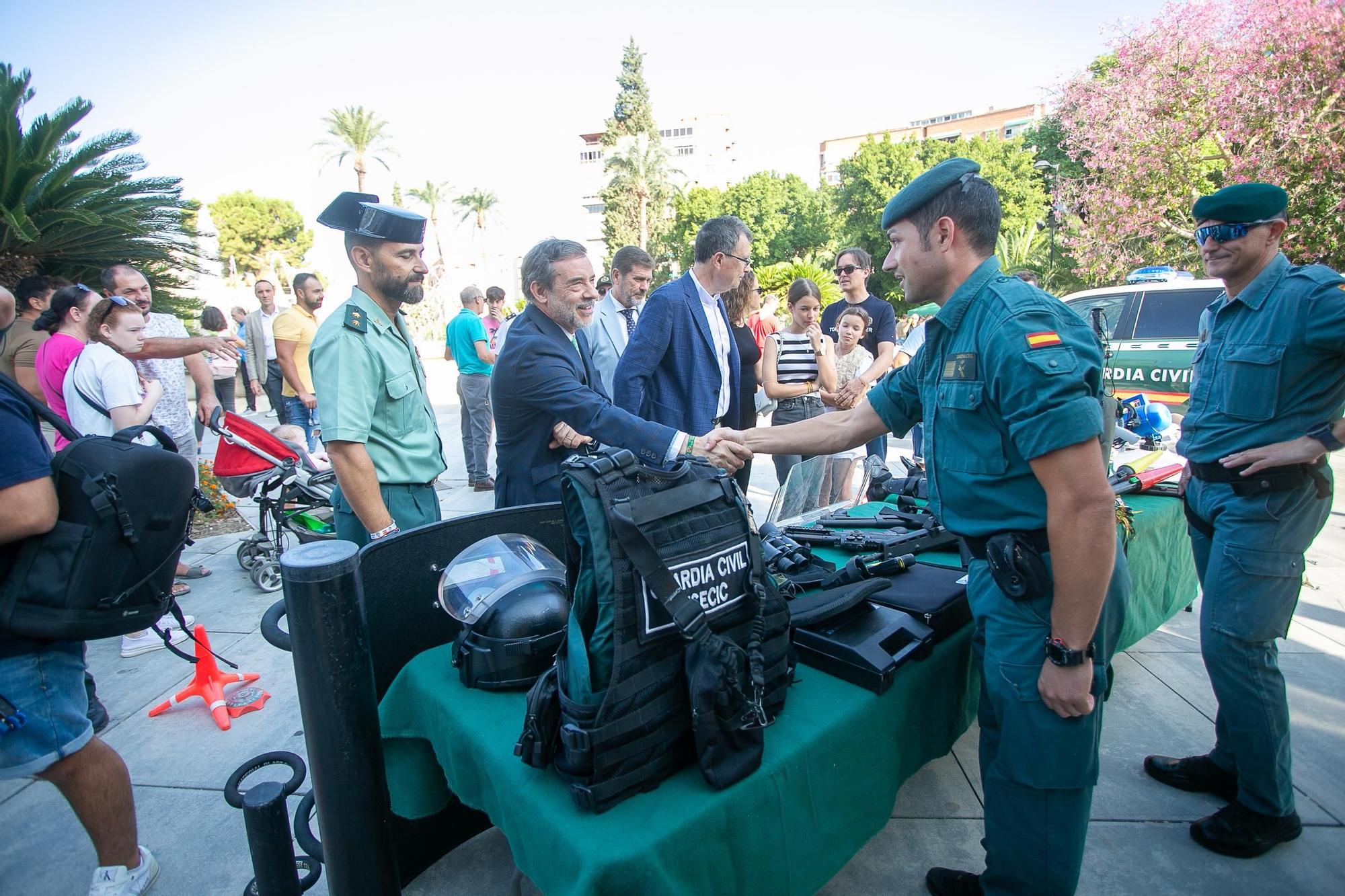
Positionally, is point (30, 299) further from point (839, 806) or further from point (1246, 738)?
point (1246, 738)

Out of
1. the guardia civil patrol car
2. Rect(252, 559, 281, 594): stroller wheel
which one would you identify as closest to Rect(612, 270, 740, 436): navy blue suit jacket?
Rect(252, 559, 281, 594): stroller wheel

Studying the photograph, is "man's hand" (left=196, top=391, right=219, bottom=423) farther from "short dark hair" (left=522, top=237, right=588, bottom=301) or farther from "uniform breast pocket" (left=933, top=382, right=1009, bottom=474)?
"uniform breast pocket" (left=933, top=382, right=1009, bottom=474)

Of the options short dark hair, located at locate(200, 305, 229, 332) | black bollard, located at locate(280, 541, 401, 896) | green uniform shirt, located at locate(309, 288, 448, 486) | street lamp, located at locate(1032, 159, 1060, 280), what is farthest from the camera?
street lamp, located at locate(1032, 159, 1060, 280)

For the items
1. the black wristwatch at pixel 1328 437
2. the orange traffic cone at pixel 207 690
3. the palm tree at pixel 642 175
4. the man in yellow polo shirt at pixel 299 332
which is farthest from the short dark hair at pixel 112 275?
the palm tree at pixel 642 175

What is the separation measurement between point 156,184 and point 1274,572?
35.1ft

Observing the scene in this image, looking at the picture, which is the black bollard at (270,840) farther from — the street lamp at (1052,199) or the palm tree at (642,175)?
the palm tree at (642,175)

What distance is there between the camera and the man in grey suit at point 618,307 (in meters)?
4.79

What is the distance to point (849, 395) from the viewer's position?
5.38 m

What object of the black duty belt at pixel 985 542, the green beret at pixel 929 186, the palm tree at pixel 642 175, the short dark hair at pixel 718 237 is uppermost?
the palm tree at pixel 642 175

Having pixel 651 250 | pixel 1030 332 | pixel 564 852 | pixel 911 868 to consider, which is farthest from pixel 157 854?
pixel 651 250

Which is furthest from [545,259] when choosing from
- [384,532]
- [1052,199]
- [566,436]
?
[1052,199]

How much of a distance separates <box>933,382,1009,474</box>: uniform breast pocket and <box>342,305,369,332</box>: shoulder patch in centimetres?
206

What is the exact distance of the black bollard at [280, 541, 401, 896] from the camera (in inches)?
54.5

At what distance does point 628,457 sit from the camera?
1432mm
